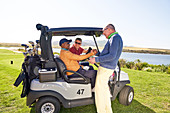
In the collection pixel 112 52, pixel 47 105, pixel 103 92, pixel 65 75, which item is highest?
pixel 112 52

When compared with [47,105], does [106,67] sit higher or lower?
higher

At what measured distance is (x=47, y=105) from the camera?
276 centimetres

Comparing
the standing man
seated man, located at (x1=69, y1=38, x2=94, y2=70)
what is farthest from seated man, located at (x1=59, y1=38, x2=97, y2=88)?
seated man, located at (x1=69, y1=38, x2=94, y2=70)

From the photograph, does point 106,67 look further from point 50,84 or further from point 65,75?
point 50,84

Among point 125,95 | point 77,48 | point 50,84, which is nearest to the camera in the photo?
point 50,84

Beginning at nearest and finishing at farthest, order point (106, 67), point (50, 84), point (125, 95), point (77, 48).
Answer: point (106, 67) < point (50, 84) < point (125, 95) < point (77, 48)

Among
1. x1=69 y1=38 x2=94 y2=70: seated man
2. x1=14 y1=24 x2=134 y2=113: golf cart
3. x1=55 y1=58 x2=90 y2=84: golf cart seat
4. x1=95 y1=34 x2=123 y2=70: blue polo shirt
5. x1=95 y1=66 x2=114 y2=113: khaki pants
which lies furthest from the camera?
x1=69 y1=38 x2=94 y2=70: seated man

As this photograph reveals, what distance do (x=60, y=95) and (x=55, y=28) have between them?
4.25ft

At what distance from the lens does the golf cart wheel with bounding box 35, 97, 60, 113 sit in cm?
269

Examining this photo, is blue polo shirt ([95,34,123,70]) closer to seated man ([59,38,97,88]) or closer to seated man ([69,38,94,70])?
seated man ([59,38,97,88])

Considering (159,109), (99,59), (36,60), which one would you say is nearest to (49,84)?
(36,60)

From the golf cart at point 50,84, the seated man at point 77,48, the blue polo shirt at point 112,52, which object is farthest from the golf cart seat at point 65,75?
the seated man at point 77,48

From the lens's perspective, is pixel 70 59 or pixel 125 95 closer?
pixel 70 59

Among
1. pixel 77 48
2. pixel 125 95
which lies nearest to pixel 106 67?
pixel 125 95
